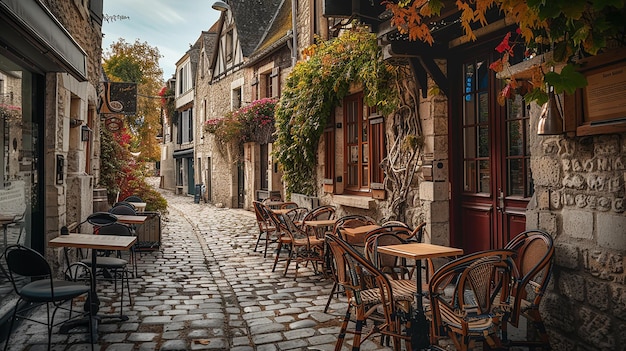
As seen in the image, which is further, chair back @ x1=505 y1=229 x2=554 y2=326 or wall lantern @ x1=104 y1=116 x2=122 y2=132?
wall lantern @ x1=104 y1=116 x2=122 y2=132

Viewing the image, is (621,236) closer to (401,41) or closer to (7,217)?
(401,41)

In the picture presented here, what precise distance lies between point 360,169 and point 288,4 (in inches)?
381

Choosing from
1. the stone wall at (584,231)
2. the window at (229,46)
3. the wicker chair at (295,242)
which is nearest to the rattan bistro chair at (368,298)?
the stone wall at (584,231)

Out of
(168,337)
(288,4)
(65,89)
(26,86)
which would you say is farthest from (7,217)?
(288,4)

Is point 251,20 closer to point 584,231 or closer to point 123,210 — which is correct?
point 123,210

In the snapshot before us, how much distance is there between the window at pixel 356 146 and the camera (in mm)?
7289

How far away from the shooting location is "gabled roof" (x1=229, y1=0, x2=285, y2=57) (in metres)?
16.2

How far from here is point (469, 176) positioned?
5320 mm

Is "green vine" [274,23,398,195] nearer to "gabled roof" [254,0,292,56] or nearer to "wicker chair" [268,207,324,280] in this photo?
"wicker chair" [268,207,324,280]

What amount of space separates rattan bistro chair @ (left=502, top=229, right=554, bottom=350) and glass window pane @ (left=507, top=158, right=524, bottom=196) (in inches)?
45.8

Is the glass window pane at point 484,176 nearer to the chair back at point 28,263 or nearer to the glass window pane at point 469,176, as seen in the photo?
the glass window pane at point 469,176

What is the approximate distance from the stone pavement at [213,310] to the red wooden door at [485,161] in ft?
5.43

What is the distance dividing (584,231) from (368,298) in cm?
151

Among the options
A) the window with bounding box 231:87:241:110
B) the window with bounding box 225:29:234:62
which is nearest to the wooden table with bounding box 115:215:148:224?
the window with bounding box 231:87:241:110
